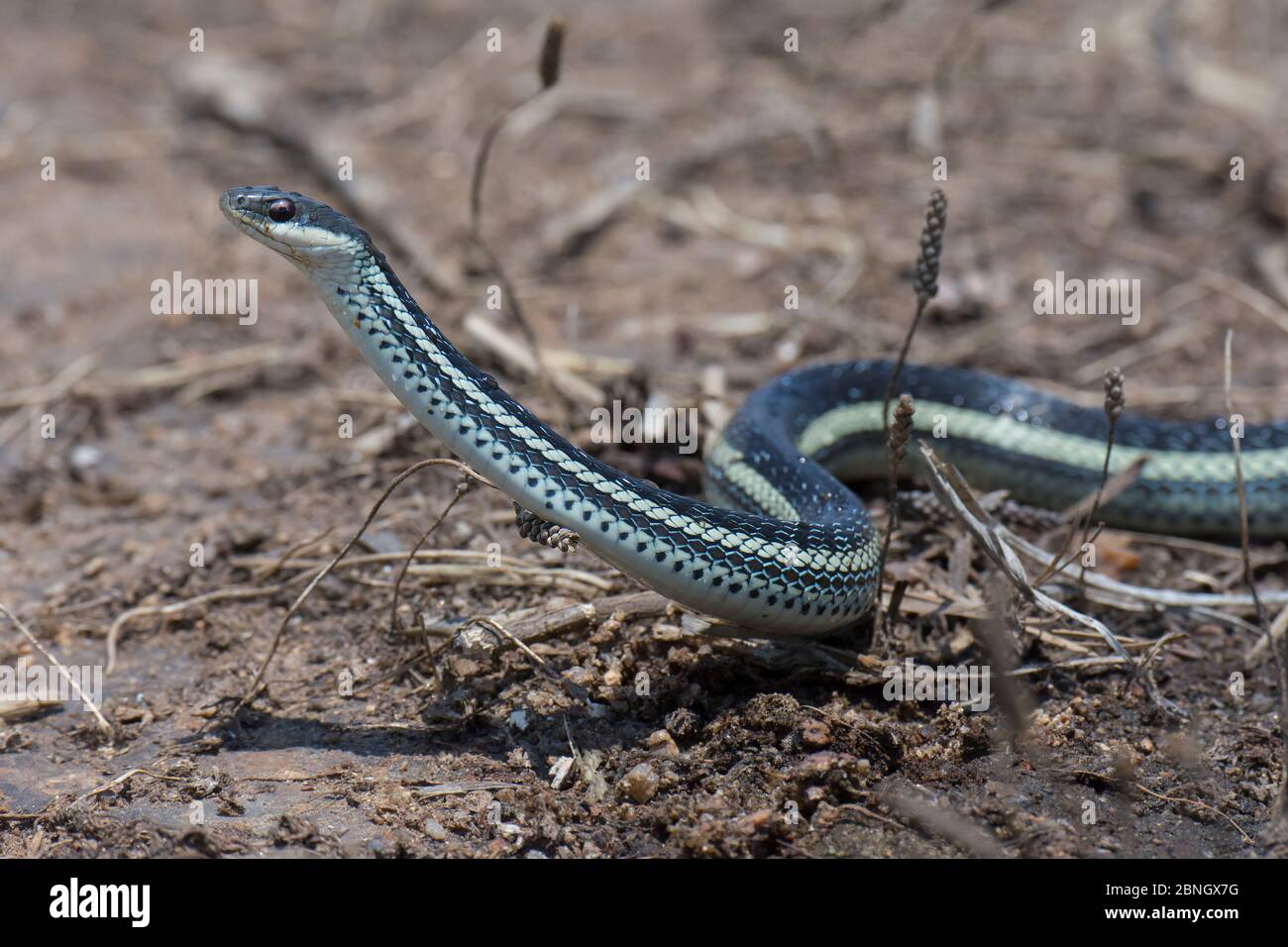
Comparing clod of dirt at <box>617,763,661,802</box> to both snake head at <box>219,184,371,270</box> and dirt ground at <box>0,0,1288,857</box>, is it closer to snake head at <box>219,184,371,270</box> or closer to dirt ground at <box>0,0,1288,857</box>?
dirt ground at <box>0,0,1288,857</box>

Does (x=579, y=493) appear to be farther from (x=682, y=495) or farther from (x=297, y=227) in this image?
(x=297, y=227)

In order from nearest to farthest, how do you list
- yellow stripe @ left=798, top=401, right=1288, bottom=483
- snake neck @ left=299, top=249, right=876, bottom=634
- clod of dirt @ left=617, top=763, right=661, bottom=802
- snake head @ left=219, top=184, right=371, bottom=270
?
clod of dirt @ left=617, top=763, right=661, bottom=802, snake neck @ left=299, top=249, right=876, bottom=634, snake head @ left=219, top=184, right=371, bottom=270, yellow stripe @ left=798, top=401, right=1288, bottom=483

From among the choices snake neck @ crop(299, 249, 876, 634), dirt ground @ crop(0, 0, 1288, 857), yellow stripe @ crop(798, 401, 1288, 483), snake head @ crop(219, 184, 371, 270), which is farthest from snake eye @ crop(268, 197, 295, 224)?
yellow stripe @ crop(798, 401, 1288, 483)

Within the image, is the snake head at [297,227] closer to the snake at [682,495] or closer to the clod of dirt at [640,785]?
the snake at [682,495]

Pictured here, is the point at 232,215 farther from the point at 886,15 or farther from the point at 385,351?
the point at 886,15

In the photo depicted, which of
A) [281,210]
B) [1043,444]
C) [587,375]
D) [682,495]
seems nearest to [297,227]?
[281,210]

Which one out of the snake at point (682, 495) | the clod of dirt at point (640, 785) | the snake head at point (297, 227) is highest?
the snake head at point (297, 227)

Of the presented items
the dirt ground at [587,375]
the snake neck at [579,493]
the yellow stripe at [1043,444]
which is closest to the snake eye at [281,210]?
the snake neck at [579,493]
